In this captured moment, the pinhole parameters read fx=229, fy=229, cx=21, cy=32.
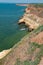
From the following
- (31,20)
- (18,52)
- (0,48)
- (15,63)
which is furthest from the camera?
(31,20)

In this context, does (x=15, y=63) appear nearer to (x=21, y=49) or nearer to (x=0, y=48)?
(x=21, y=49)

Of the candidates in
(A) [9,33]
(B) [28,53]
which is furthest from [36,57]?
(A) [9,33]

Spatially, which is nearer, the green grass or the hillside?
the green grass

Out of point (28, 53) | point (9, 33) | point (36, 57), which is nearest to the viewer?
point (36, 57)

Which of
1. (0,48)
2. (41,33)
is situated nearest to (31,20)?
(0,48)

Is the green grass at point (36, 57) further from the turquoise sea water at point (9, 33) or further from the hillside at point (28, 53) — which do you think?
the turquoise sea water at point (9, 33)

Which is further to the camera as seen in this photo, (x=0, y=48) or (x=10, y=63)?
(x=0, y=48)

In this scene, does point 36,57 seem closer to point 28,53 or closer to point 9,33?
point 28,53

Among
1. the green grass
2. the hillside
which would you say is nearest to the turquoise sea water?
the hillside

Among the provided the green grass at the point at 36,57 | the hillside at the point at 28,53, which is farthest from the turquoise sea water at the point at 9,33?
the green grass at the point at 36,57

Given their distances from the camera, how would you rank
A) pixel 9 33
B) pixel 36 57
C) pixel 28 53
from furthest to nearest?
1. pixel 9 33
2. pixel 28 53
3. pixel 36 57

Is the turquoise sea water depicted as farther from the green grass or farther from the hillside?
the green grass
